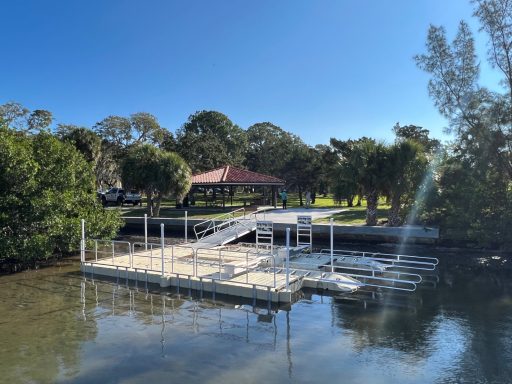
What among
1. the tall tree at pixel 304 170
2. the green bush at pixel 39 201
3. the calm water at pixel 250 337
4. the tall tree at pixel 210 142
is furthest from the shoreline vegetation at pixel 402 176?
the tall tree at pixel 210 142

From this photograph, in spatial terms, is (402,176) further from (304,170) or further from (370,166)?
(304,170)

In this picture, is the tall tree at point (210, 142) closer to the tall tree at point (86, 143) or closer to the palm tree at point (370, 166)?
the tall tree at point (86, 143)

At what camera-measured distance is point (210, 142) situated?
5181cm

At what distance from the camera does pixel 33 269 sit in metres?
17.4

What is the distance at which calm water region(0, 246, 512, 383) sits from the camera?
7.96m

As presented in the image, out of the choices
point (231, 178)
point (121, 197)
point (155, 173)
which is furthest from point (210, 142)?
point (155, 173)

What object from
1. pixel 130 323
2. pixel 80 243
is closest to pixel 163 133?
pixel 80 243

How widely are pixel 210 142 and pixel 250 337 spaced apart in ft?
142

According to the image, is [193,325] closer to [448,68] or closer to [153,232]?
[448,68]

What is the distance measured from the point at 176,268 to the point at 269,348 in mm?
7167

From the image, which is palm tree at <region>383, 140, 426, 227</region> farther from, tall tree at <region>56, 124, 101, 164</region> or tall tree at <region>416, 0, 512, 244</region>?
tall tree at <region>56, 124, 101, 164</region>

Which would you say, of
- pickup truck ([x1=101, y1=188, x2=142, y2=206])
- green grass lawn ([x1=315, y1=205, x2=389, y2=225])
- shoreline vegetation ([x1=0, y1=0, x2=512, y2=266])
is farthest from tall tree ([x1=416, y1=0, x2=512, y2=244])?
pickup truck ([x1=101, y1=188, x2=142, y2=206])

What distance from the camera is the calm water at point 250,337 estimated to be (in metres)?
7.96

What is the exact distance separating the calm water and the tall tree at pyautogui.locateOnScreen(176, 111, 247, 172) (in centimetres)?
3566
